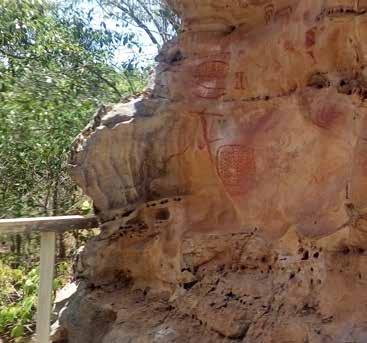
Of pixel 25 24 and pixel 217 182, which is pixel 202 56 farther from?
pixel 25 24

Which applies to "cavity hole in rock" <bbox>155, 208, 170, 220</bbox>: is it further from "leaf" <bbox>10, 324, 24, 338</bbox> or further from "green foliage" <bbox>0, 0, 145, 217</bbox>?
"green foliage" <bbox>0, 0, 145, 217</bbox>

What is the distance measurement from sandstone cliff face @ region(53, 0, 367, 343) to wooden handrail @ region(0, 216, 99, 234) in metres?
0.21

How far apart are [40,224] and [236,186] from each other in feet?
3.33

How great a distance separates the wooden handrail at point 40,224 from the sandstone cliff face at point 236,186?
21 centimetres

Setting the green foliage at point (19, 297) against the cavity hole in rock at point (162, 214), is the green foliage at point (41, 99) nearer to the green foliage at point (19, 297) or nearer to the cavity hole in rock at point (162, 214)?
the green foliage at point (19, 297)

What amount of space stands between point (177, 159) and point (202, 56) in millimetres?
599

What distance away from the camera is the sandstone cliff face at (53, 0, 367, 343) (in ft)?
7.00

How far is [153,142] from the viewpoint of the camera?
9.52 ft

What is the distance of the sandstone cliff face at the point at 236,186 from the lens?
7.00 feet

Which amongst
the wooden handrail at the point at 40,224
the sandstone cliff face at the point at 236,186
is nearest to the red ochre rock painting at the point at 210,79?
the sandstone cliff face at the point at 236,186

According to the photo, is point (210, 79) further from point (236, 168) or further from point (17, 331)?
point (17, 331)

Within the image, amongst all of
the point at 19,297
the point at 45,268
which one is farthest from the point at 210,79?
the point at 19,297

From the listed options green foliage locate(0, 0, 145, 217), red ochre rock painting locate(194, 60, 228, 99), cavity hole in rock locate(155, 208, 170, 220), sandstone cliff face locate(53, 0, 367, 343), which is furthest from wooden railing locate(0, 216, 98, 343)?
green foliage locate(0, 0, 145, 217)

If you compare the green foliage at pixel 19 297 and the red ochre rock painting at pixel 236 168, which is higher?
the red ochre rock painting at pixel 236 168
